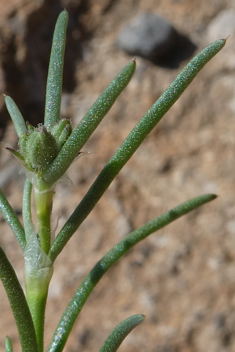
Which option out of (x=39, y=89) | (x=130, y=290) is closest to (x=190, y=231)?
(x=130, y=290)

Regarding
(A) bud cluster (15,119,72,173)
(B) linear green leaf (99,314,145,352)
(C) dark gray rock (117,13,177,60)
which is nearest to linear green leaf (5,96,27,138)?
(A) bud cluster (15,119,72,173)

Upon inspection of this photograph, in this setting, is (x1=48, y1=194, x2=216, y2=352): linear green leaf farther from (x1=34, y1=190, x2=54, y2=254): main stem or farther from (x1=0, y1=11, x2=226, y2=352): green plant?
(x1=34, y1=190, x2=54, y2=254): main stem

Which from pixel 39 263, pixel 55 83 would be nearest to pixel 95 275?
pixel 39 263

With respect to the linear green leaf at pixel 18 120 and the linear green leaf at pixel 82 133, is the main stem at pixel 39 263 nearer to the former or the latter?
the linear green leaf at pixel 82 133

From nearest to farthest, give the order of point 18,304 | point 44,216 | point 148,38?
1. point 18,304
2. point 44,216
3. point 148,38

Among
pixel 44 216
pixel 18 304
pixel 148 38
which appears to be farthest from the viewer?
pixel 148 38

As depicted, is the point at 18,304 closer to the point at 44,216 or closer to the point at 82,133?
the point at 44,216

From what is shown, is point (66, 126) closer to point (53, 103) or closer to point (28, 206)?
point (53, 103)
